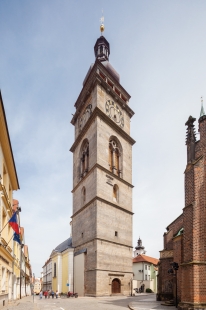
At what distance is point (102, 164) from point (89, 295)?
47.1ft

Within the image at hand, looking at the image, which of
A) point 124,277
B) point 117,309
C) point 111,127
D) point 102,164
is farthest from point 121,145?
point 117,309

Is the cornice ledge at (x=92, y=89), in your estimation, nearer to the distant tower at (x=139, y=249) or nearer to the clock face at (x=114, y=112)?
the clock face at (x=114, y=112)

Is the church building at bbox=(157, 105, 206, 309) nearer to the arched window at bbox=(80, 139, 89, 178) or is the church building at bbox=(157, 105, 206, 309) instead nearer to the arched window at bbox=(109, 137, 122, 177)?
the arched window at bbox=(109, 137, 122, 177)

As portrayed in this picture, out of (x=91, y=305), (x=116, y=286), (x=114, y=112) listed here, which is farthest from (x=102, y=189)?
(x=91, y=305)

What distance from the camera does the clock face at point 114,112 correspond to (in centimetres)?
3843

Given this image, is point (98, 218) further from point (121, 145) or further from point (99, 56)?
point (99, 56)

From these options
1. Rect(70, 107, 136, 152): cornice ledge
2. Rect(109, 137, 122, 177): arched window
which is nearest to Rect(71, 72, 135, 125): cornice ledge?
Rect(70, 107, 136, 152): cornice ledge

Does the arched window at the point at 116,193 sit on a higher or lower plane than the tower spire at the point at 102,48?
lower

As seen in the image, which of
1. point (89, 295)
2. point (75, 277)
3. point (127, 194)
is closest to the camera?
point (89, 295)

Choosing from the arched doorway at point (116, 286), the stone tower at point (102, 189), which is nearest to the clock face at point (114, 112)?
the stone tower at point (102, 189)

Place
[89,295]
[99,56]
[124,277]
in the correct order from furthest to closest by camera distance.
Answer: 1. [99,56]
2. [124,277]
3. [89,295]

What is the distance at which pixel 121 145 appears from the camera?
1528 inches

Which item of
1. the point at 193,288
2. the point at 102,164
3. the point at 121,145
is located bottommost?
→ the point at 193,288

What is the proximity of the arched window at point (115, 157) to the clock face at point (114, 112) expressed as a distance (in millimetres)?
3184
